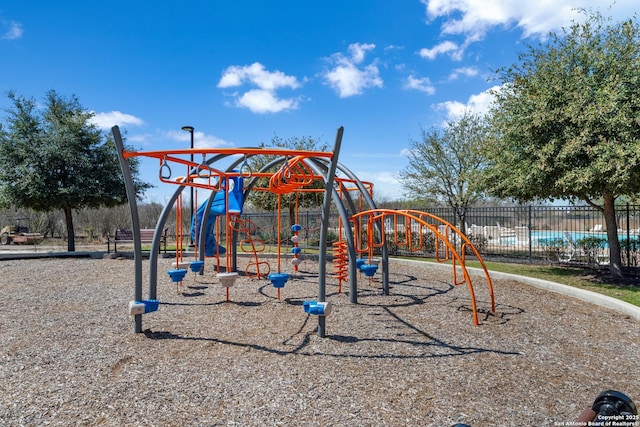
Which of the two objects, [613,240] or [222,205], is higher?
[222,205]

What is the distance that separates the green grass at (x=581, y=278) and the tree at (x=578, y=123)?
0.68 m

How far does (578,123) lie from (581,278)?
3850 mm

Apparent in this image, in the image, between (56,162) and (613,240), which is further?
(56,162)

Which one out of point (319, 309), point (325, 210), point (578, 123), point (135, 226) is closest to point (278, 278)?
point (319, 309)

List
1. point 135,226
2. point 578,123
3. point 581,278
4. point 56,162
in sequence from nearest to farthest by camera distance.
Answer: point 135,226
point 578,123
point 581,278
point 56,162

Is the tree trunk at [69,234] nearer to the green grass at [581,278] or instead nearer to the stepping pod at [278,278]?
the stepping pod at [278,278]

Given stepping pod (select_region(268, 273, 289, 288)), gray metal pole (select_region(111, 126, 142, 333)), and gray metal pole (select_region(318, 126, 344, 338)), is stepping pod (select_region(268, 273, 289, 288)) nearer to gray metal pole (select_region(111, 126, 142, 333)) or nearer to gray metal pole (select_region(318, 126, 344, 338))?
gray metal pole (select_region(318, 126, 344, 338))

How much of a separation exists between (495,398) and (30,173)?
16.9 meters

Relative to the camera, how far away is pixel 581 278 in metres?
9.74

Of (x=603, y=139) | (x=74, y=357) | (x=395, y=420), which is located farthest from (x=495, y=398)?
(x=603, y=139)

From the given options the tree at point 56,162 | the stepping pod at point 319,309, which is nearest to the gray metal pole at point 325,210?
the stepping pod at point 319,309

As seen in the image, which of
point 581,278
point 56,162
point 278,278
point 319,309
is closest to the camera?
point 319,309

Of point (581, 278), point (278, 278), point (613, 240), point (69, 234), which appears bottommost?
point (581, 278)

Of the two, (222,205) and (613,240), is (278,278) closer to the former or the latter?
(222,205)
